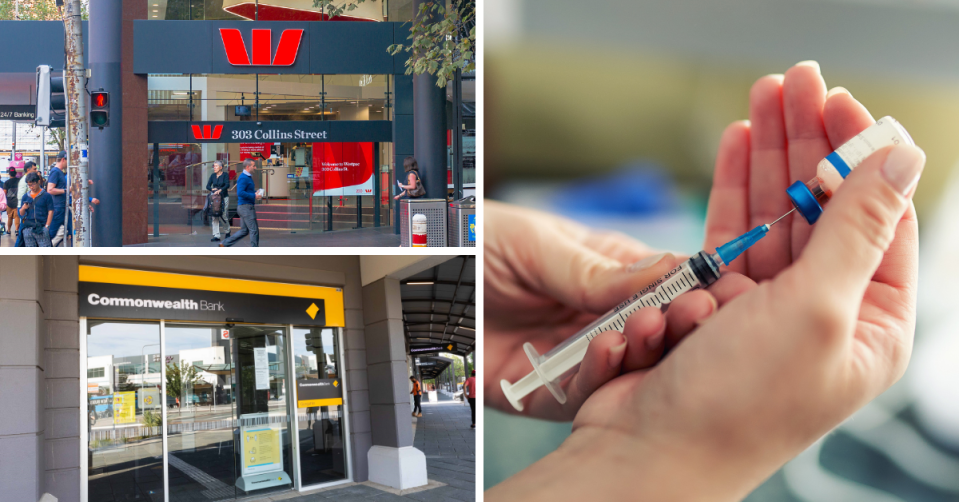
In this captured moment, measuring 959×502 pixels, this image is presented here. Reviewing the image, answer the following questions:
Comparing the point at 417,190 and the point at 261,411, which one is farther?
the point at 417,190

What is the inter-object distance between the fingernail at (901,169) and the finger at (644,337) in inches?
16.6

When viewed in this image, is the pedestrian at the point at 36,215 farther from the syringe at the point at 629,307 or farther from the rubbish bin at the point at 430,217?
the syringe at the point at 629,307

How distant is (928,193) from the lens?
135 cm

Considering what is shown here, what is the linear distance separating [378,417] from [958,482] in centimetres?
624

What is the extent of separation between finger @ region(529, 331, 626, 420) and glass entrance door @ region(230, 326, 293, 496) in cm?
588

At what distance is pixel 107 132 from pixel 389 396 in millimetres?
5656

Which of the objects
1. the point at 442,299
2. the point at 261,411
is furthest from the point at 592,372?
the point at 442,299

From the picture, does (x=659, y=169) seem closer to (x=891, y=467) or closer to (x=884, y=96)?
(x=884, y=96)

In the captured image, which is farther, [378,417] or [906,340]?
[378,417]

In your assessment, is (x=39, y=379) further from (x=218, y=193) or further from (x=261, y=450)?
(x=218, y=193)

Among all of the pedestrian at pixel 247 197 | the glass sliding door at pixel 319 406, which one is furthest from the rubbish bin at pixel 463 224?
the pedestrian at pixel 247 197

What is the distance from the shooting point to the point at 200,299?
627cm

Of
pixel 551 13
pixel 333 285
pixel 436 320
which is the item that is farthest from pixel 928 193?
pixel 436 320

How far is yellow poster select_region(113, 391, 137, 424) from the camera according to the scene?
5766mm
